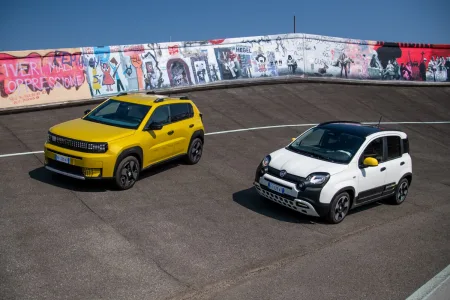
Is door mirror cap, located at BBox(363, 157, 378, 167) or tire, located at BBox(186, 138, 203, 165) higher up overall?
door mirror cap, located at BBox(363, 157, 378, 167)

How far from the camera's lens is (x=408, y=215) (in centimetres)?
1020

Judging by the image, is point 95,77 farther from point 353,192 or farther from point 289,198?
point 353,192

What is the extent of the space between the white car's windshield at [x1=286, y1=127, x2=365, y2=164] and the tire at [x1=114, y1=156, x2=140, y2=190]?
3.19 m

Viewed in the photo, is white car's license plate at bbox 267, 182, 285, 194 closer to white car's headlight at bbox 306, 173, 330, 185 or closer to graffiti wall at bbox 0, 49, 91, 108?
white car's headlight at bbox 306, 173, 330, 185

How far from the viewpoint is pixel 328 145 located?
9.78 metres

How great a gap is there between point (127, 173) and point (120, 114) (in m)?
1.49

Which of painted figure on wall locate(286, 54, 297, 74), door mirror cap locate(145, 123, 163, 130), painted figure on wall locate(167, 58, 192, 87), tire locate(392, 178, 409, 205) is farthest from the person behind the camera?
painted figure on wall locate(286, 54, 297, 74)

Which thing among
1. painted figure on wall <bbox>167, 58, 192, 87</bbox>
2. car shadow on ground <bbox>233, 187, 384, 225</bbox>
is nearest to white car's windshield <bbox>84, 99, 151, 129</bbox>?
car shadow on ground <bbox>233, 187, 384, 225</bbox>

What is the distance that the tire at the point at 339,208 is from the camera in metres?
8.91

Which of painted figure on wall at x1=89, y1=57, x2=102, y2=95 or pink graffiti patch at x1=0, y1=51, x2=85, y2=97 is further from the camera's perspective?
painted figure on wall at x1=89, y1=57, x2=102, y2=95

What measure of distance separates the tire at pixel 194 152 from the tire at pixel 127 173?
2.04 metres

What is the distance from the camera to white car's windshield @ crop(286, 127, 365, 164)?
30.9 feet

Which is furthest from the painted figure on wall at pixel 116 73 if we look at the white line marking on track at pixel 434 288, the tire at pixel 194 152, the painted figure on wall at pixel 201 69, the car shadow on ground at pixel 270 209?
the white line marking on track at pixel 434 288

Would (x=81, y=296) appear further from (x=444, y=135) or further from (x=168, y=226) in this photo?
(x=444, y=135)
